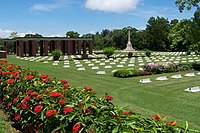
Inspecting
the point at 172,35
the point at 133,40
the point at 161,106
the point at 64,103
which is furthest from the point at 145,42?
the point at 64,103

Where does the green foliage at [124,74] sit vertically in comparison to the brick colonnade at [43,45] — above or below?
below

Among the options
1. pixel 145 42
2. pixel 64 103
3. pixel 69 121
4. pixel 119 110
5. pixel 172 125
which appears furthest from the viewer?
pixel 145 42

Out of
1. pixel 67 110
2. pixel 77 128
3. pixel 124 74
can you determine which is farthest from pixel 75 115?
pixel 124 74

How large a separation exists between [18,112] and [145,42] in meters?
64.3

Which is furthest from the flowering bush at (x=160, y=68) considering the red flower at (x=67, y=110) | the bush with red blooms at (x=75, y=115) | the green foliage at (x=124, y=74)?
the red flower at (x=67, y=110)

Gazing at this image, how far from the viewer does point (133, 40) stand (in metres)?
68.4

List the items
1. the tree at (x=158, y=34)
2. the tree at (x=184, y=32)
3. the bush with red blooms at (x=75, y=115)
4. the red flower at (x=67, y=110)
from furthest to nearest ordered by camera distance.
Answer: the tree at (x=158, y=34) < the tree at (x=184, y=32) < the red flower at (x=67, y=110) < the bush with red blooms at (x=75, y=115)

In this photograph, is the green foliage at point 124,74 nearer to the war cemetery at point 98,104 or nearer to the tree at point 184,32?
the war cemetery at point 98,104

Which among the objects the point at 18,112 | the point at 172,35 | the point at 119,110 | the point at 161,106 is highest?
the point at 172,35

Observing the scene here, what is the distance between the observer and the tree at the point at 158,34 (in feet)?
216

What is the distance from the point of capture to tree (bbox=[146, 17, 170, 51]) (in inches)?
2594

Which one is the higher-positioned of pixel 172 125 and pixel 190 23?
pixel 190 23

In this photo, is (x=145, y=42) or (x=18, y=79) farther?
(x=145, y=42)

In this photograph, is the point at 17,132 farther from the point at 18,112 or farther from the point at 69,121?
the point at 69,121
